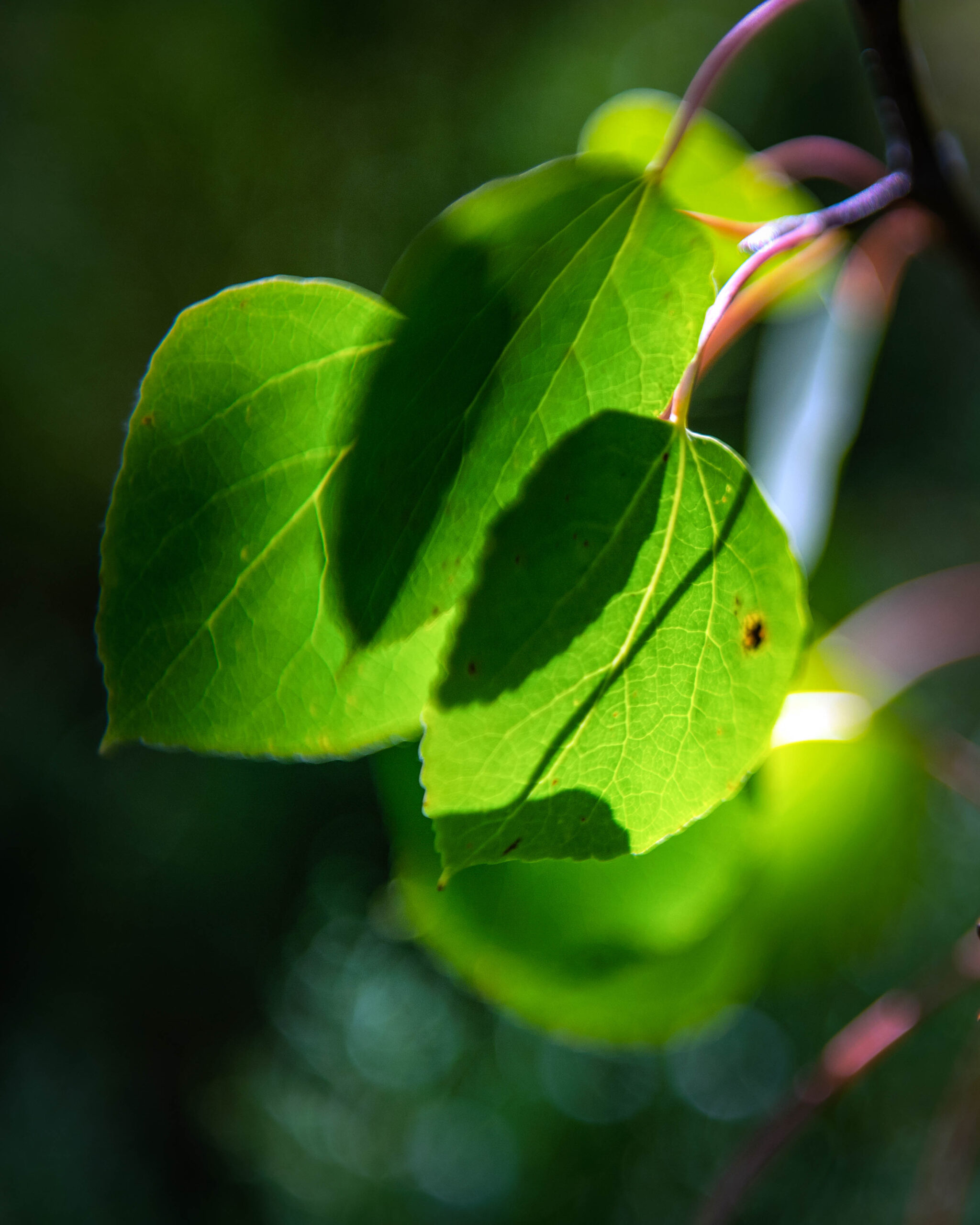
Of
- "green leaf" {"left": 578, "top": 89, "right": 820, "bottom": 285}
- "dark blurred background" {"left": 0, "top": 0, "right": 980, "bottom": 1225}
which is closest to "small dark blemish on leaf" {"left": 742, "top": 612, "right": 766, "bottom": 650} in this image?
"green leaf" {"left": 578, "top": 89, "right": 820, "bottom": 285}

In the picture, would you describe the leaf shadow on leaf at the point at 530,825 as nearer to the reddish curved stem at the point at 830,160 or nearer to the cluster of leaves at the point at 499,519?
the cluster of leaves at the point at 499,519

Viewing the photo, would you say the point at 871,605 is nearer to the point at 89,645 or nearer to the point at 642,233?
the point at 642,233

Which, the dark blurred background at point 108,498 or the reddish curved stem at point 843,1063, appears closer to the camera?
the reddish curved stem at point 843,1063

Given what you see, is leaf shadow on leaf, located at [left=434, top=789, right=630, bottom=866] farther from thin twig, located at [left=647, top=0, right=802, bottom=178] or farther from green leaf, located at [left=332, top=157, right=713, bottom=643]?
thin twig, located at [left=647, top=0, right=802, bottom=178]

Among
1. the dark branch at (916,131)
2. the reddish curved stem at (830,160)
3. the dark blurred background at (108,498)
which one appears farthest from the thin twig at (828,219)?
the dark blurred background at (108,498)

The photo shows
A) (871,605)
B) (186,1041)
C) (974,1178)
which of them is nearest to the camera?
(871,605)

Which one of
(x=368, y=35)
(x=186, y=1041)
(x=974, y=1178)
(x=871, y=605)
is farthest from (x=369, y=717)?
(x=368, y=35)
